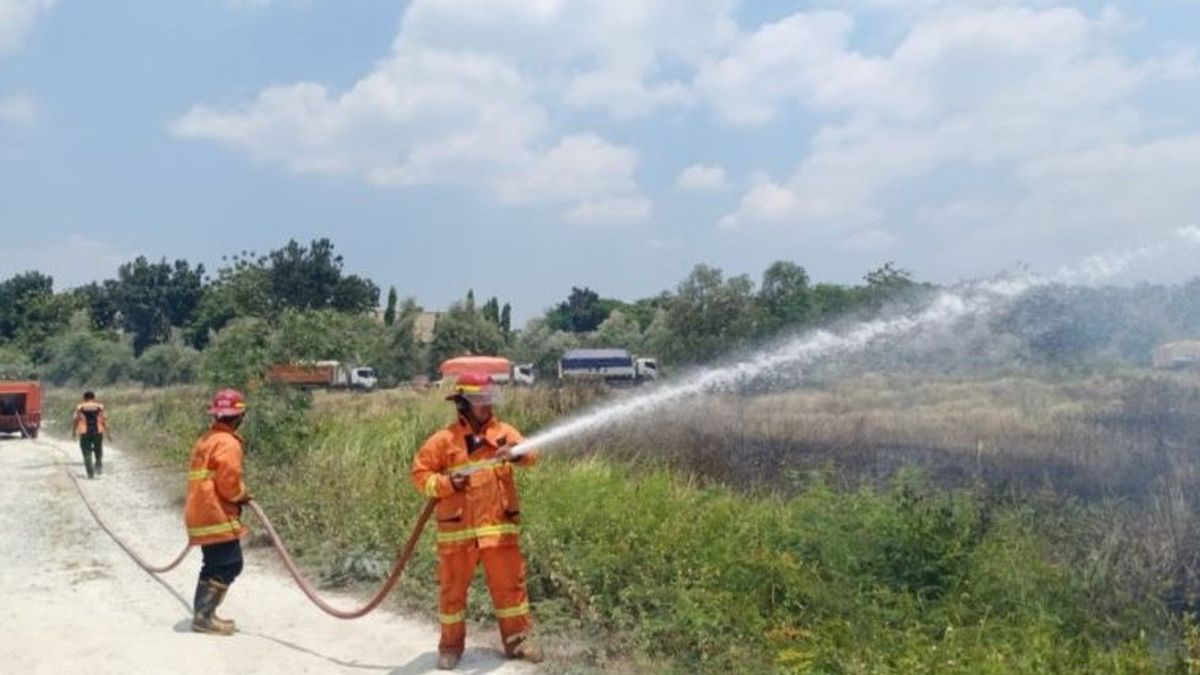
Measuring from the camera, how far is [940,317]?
1163cm

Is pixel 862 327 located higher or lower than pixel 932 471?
higher

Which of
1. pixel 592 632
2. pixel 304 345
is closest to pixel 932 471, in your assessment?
pixel 592 632

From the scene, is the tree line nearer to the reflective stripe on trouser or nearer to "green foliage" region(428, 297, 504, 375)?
"green foliage" region(428, 297, 504, 375)

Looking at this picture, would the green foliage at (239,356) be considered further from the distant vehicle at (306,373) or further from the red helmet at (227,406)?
the red helmet at (227,406)

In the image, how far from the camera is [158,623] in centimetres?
854

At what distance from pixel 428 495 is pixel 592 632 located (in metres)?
1.70

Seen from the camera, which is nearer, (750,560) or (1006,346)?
(750,560)

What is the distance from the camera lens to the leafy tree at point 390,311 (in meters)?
78.2

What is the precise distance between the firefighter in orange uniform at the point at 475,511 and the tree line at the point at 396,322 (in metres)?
6.60

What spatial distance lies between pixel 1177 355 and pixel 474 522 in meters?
13.2

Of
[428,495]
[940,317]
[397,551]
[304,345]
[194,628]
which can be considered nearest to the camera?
[428,495]

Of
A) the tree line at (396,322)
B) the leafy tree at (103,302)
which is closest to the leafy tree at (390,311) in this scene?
the tree line at (396,322)

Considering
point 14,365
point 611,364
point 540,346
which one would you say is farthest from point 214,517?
Answer: point 540,346

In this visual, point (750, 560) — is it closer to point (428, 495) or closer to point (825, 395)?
point (428, 495)
